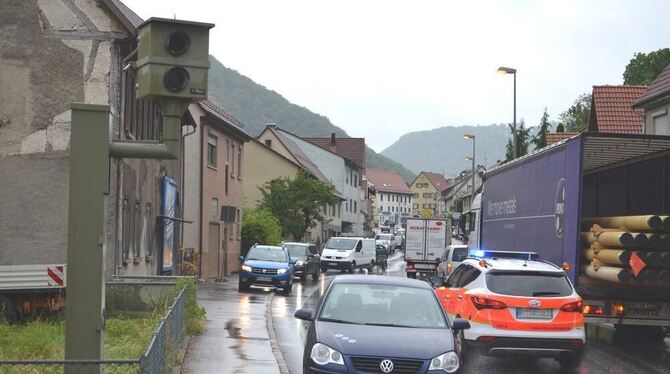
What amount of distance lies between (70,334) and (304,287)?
27.4 m

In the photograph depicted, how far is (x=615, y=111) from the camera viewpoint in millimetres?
39188

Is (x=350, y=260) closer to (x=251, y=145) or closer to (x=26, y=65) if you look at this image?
(x=251, y=145)

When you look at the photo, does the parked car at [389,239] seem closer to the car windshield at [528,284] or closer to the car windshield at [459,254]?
the car windshield at [459,254]

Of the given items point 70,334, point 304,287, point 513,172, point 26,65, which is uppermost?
point 26,65

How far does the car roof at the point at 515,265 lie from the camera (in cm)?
1277

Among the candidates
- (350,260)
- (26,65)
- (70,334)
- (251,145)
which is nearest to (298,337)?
(26,65)

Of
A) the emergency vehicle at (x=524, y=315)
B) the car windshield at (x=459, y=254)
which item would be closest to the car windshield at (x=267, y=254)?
Result: the car windshield at (x=459, y=254)

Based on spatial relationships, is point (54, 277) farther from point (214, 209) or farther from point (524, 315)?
point (214, 209)

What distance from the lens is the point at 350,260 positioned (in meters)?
46.3

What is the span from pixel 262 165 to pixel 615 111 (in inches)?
1103

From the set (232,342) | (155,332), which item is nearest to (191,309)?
(232,342)

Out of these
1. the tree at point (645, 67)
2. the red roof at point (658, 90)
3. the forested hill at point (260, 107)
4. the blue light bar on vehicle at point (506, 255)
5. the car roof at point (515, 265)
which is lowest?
the car roof at point (515, 265)

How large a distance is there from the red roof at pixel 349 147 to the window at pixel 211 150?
59059 millimetres

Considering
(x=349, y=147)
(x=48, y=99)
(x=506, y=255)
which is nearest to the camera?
(x=506, y=255)
